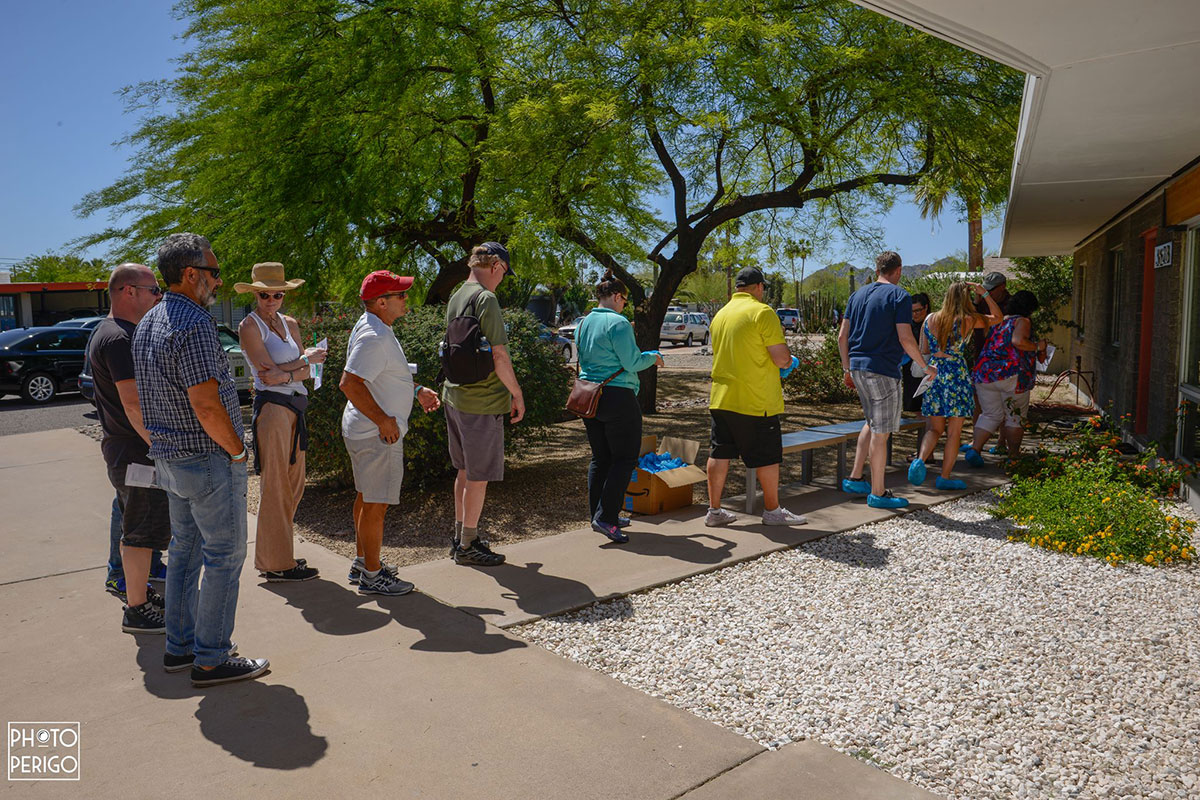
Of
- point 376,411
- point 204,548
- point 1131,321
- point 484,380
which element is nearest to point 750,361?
point 484,380

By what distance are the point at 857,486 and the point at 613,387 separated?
2.65m

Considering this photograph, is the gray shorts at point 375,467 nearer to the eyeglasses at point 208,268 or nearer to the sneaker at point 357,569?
the sneaker at point 357,569

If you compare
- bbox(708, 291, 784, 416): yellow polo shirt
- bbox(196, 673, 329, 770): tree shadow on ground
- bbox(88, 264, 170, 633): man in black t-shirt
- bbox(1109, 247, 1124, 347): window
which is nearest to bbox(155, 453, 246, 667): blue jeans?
bbox(196, 673, 329, 770): tree shadow on ground

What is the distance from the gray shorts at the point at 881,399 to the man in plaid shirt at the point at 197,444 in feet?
14.9

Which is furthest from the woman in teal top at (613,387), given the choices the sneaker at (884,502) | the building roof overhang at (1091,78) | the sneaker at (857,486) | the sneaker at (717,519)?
the building roof overhang at (1091,78)

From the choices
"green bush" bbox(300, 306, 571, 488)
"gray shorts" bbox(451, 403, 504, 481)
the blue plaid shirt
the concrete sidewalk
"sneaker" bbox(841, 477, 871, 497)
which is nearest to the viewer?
the concrete sidewalk

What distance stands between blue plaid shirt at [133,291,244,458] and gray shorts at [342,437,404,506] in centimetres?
113

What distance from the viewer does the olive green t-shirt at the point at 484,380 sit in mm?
4922

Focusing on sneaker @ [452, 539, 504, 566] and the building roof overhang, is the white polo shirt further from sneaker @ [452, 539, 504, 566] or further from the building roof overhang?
the building roof overhang

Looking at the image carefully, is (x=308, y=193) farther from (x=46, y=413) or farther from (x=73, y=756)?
(x=73, y=756)

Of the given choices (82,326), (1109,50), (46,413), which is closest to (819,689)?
(1109,50)

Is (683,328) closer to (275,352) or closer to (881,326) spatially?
(881,326)

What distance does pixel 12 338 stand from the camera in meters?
17.7

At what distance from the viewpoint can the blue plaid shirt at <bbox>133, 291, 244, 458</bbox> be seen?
338cm
